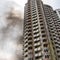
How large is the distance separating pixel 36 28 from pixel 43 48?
1534cm

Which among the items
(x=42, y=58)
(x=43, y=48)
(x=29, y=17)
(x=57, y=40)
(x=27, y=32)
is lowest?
(x=42, y=58)

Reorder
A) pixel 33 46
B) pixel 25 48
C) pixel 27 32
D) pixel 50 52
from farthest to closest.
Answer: pixel 27 32, pixel 25 48, pixel 33 46, pixel 50 52

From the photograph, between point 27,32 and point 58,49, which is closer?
point 58,49

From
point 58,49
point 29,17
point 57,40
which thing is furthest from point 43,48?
point 29,17

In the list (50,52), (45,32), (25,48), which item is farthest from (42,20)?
(50,52)

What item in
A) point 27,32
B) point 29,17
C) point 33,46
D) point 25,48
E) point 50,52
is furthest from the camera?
point 29,17

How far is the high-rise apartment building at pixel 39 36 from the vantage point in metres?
64.8

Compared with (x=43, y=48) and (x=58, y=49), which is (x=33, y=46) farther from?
(x=58, y=49)

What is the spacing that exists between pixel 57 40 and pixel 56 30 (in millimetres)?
10590

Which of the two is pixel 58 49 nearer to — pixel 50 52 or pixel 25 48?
pixel 50 52

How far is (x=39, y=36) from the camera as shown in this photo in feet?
239

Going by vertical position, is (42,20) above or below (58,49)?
above

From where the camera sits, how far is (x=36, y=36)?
73.6m

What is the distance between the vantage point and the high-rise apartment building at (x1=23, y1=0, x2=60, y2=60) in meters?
64.8
